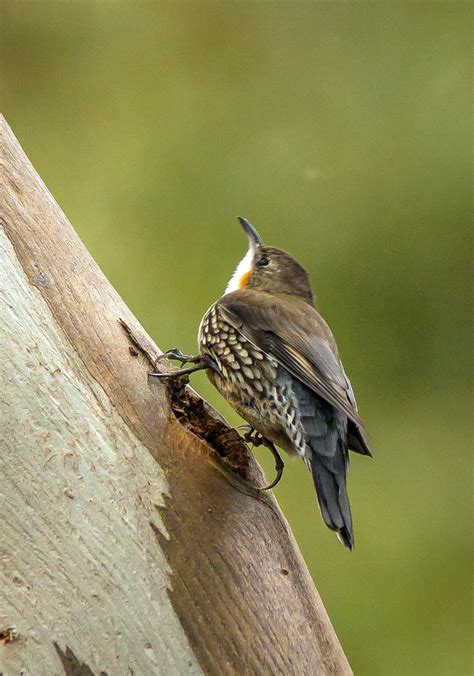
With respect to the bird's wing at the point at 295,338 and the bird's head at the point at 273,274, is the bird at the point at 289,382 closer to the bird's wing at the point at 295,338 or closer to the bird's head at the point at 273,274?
the bird's wing at the point at 295,338

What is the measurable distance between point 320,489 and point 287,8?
3416 millimetres

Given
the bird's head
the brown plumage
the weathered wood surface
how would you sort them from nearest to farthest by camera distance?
1. the weathered wood surface
2. the brown plumage
3. the bird's head

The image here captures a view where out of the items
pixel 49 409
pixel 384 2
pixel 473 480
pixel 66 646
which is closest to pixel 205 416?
pixel 49 409

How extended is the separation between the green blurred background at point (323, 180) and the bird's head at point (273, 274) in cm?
158

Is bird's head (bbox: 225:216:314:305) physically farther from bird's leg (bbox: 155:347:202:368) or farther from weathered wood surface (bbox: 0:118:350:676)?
weathered wood surface (bbox: 0:118:350:676)

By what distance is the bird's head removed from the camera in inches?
116

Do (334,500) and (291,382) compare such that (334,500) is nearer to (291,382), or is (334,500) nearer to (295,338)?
(291,382)

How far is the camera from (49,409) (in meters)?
1.99

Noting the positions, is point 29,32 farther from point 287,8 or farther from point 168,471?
point 168,471

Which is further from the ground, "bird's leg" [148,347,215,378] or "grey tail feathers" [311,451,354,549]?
"bird's leg" [148,347,215,378]

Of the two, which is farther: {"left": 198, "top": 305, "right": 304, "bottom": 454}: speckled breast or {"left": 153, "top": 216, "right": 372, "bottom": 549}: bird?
{"left": 198, "top": 305, "right": 304, "bottom": 454}: speckled breast

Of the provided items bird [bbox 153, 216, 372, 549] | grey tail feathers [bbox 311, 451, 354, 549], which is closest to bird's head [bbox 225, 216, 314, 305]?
bird [bbox 153, 216, 372, 549]

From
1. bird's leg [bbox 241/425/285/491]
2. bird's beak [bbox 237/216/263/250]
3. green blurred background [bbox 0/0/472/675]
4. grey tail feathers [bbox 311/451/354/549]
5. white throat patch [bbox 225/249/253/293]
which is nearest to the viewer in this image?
grey tail feathers [bbox 311/451/354/549]

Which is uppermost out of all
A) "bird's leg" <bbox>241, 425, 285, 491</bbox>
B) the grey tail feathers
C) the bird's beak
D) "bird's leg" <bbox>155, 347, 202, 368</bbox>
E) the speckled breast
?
"bird's leg" <bbox>155, 347, 202, 368</bbox>
